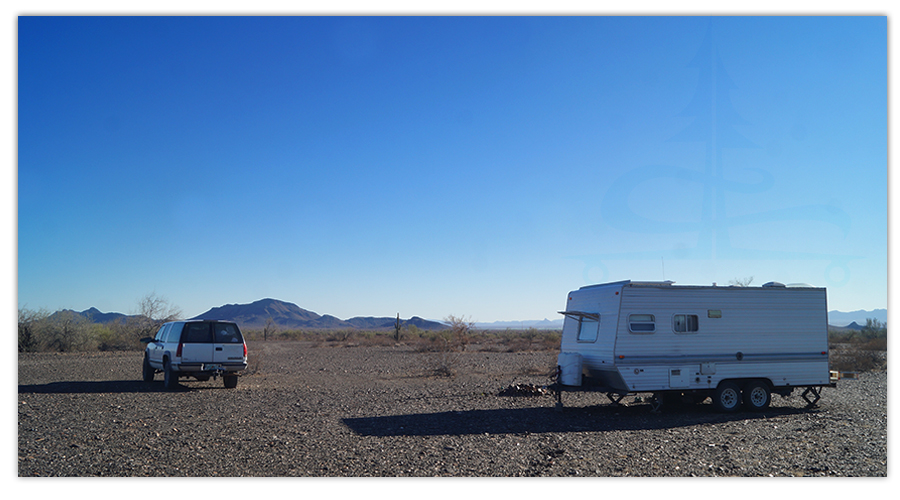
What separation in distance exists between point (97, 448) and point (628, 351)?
875 centimetres

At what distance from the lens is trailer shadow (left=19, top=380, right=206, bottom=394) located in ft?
44.9

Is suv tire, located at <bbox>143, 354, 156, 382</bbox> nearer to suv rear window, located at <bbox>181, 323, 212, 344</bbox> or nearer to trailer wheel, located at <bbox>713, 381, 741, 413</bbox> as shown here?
suv rear window, located at <bbox>181, 323, 212, 344</bbox>

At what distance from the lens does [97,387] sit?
48.0 feet

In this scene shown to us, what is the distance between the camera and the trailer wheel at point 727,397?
1101 cm

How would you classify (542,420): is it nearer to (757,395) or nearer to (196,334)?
(757,395)

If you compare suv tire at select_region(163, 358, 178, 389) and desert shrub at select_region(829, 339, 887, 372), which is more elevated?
suv tire at select_region(163, 358, 178, 389)

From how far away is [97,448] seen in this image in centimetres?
741

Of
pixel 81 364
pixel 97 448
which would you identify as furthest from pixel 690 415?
pixel 81 364

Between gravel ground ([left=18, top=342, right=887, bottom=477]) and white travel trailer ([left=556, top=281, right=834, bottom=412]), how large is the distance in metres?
0.65

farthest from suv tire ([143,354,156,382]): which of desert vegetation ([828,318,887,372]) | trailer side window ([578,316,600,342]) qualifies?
desert vegetation ([828,318,887,372])

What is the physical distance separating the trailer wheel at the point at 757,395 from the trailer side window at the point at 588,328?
3.24 m

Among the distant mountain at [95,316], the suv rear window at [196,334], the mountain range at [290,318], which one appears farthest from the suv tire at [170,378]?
the mountain range at [290,318]

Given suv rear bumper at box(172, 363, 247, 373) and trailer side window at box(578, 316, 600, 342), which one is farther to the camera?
suv rear bumper at box(172, 363, 247, 373)

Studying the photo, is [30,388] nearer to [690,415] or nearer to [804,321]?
[690,415]
